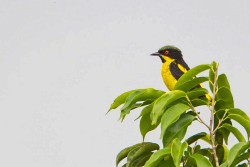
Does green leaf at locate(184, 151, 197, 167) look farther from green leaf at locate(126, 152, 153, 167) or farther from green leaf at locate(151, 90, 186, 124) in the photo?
green leaf at locate(126, 152, 153, 167)

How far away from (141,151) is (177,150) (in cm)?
64

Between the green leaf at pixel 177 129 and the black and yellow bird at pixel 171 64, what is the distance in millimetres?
2940

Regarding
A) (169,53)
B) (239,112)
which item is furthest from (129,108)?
(169,53)

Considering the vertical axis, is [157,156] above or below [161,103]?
below

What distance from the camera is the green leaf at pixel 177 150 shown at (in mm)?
3268

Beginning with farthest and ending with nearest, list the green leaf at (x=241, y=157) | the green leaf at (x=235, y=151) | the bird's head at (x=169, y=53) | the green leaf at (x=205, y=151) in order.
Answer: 1. the bird's head at (x=169, y=53)
2. the green leaf at (x=205, y=151)
3. the green leaf at (x=241, y=157)
4. the green leaf at (x=235, y=151)

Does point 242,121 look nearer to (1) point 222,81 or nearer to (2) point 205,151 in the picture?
(1) point 222,81

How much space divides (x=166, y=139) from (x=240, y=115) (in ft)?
1.60

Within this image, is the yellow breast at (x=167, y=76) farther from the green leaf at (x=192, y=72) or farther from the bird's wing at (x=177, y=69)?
the green leaf at (x=192, y=72)

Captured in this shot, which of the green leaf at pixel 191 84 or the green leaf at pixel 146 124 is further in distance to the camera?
the green leaf at pixel 146 124

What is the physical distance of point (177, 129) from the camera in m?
3.62

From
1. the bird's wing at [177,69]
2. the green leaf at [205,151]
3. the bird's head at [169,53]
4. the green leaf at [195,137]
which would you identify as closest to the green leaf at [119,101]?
the green leaf at [195,137]

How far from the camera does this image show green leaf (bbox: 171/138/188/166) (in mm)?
3268

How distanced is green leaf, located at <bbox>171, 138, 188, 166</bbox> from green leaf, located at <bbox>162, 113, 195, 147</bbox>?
0.40 feet
